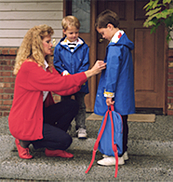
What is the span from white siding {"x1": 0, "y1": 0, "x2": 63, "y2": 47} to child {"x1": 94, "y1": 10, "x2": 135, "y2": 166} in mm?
2537

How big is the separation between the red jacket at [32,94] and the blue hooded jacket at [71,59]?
23.0 inches

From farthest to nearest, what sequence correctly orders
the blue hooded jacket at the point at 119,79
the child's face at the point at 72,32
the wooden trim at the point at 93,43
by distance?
the wooden trim at the point at 93,43 → the child's face at the point at 72,32 → the blue hooded jacket at the point at 119,79

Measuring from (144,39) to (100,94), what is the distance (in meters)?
2.74

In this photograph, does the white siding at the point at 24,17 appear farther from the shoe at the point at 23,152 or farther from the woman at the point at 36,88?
the shoe at the point at 23,152

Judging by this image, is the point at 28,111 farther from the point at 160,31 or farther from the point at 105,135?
the point at 160,31

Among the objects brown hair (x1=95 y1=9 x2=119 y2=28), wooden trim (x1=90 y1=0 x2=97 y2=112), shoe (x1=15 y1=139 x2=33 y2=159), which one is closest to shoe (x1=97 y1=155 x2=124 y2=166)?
shoe (x1=15 y1=139 x2=33 y2=159)

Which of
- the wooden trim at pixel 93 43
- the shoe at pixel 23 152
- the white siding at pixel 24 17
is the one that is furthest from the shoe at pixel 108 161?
the white siding at pixel 24 17

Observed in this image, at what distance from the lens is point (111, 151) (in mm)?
3078

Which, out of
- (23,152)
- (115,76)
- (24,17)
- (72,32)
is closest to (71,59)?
(72,32)

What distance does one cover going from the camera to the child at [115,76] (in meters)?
Answer: 3.01

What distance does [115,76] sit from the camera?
118 inches

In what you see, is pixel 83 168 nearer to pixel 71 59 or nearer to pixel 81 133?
Result: pixel 81 133

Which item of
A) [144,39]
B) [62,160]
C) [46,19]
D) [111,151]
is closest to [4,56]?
[46,19]

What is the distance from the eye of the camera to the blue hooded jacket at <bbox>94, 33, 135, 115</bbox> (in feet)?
9.86
